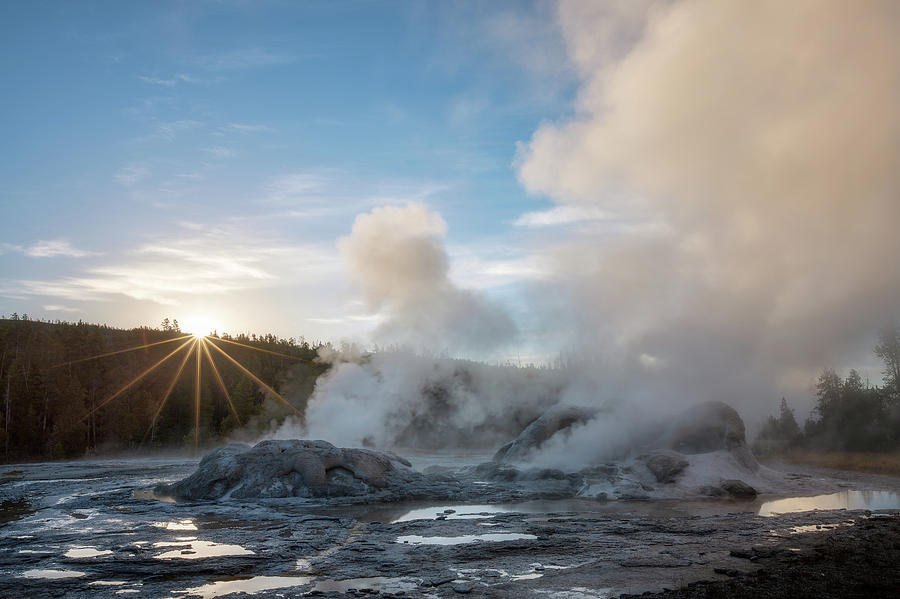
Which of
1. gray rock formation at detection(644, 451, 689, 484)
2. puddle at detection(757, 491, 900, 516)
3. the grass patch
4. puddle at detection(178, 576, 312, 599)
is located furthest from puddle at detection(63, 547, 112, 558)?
the grass patch

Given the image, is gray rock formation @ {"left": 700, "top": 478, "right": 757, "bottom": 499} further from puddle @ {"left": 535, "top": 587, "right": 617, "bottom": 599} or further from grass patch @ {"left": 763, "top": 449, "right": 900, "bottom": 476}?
puddle @ {"left": 535, "top": 587, "right": 617, "bottom": 599}

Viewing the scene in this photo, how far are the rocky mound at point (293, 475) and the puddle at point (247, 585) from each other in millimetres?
10468

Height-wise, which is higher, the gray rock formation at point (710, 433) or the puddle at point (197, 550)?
the gray rock formation at point (710, 433)

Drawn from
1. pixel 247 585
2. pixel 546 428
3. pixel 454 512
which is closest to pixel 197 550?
pixel 247 585

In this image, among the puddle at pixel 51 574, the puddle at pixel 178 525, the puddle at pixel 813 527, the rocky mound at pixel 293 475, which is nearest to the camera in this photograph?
the puddle at pixel 51 574

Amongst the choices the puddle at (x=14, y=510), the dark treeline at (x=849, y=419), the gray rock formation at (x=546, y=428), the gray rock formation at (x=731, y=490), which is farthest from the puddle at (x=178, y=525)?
the dark treeline at (x=849, y=419)

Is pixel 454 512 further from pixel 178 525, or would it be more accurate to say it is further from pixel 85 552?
pixel 85 552

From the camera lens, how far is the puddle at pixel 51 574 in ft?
35.7

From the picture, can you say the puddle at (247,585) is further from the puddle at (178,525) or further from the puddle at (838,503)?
the puddle at (838,503)

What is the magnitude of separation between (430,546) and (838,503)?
14.1 metres

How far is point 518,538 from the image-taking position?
13742mm

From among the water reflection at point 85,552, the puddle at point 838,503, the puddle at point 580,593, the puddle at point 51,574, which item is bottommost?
the puddle at point 838,503

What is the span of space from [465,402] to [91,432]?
35549 millimetres

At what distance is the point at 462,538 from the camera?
1384cm
